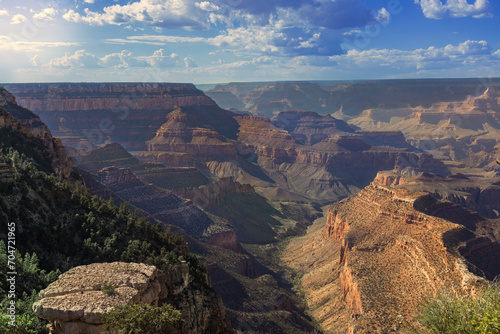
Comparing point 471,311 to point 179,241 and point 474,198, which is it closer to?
point 179,241

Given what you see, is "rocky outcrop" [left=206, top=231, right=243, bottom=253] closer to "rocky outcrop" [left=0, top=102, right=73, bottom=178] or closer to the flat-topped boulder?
"rocky outcrop" [left=0, top=102, right=73, bottom=178]

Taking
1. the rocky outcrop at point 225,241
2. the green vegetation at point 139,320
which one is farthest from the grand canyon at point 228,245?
the green vegetation at point 139,320

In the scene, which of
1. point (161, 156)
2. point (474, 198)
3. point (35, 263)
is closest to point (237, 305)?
point (35, 263)

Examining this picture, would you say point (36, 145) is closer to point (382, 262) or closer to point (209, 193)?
point (382, 262)

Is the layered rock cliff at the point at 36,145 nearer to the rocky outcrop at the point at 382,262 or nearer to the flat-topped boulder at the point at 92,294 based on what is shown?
the flat-topped boulder at the point at 92,294

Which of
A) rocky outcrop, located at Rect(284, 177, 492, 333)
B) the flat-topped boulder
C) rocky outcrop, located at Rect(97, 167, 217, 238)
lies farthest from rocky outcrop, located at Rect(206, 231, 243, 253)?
the flat-topped boulder
